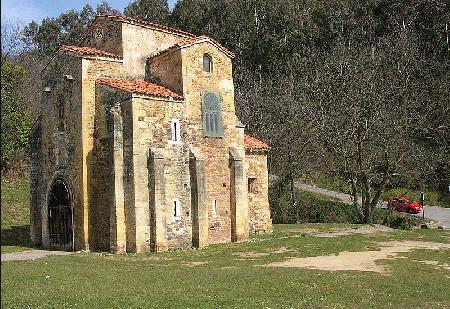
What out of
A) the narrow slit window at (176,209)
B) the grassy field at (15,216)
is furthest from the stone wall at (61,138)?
the narrow slit window at (176,209)

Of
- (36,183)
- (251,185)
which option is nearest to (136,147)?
(36,183)

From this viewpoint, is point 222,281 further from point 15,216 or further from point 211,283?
point 15,216

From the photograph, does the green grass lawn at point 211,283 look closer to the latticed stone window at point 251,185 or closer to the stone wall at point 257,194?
the stone wall at point 257,194

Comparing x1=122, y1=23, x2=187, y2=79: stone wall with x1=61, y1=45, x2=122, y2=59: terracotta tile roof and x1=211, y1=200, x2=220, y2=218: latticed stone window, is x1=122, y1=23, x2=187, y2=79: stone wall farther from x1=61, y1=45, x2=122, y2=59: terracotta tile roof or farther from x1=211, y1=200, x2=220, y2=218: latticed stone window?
x1=211, y1=200, x2=220, y2=218: latticed stone window

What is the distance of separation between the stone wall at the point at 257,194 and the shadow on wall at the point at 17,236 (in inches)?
465

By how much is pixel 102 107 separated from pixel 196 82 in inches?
178

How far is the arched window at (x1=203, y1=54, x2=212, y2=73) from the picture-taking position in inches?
955

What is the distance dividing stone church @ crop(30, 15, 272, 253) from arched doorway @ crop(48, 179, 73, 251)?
0.16 feet

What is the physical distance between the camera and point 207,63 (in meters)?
24.4

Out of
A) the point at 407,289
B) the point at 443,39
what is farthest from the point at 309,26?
the point at 407,289

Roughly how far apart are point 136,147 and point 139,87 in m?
3.01

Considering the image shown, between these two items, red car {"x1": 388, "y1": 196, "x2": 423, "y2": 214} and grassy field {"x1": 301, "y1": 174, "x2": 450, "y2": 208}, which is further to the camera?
grassy field {"x1": 301, "y1": 174, "x2": 450, "y2": 208}

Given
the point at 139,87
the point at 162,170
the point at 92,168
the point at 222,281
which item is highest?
the point at 139,87

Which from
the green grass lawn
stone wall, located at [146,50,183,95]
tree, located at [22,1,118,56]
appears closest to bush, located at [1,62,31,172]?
stone wall, located at [146,50,183,95]
